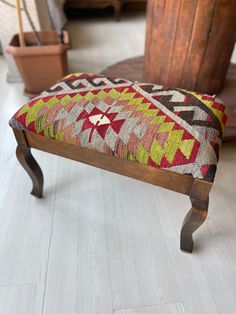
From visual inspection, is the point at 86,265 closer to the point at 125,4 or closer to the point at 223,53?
the point at 223,53

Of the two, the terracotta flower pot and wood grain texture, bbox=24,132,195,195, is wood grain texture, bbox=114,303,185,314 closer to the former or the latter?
wood grain texture, bbox=24,132,195,195

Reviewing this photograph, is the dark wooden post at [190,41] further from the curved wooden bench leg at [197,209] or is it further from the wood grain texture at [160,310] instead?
the wood grain texture at [160,310]

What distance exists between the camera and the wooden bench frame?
67 cm

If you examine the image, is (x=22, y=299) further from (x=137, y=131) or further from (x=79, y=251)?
(x=137, y=131)

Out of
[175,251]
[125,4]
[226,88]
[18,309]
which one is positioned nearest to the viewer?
[18,309]

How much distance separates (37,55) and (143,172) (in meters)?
1.13

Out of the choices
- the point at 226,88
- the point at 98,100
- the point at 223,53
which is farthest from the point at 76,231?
the point at 226,88

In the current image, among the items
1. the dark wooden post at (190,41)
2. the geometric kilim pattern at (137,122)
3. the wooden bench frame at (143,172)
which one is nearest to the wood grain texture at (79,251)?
the wooden bench frame at (143,172)

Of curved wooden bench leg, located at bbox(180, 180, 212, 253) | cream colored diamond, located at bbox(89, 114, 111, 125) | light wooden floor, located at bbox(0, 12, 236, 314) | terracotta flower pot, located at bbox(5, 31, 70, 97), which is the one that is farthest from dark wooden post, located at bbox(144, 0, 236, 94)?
curved wooden bench leg, located at bbox(180, 180, 212, 253)

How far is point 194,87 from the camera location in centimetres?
129

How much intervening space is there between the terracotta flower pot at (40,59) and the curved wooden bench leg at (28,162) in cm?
82

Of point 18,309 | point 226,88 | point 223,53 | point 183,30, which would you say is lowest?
point 18,309

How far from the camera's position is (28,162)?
0.91 metres

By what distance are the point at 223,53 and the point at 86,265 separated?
43.7 inches
